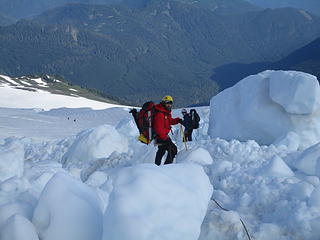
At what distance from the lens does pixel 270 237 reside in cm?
630

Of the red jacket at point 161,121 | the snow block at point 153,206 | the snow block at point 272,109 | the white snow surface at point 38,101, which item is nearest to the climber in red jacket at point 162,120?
the red jacket at point 161,121

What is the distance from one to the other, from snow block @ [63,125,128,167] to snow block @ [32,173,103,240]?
9670mm

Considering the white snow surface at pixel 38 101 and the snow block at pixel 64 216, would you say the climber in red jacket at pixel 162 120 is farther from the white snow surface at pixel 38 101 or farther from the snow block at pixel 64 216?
the white snow surface at pixel 38 101

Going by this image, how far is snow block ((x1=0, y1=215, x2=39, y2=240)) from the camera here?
18.5ft

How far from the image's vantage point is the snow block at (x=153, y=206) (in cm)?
512

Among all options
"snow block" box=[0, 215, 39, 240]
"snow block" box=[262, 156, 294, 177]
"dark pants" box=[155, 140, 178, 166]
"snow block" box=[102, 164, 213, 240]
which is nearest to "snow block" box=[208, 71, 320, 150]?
"snow block" box=[262, 156, 294, 177]

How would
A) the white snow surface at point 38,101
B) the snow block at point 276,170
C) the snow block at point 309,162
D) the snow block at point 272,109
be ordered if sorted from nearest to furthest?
the snow block at point 276,170 < the snow block at point 309,162 < the snow block at point 272,109 < the white snow surface at point 38,101

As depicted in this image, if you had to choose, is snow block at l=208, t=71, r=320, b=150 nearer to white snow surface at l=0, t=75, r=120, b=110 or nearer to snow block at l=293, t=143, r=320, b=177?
snow block at l=293, t=143, r=320, b=177

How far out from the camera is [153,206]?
17.4 feet

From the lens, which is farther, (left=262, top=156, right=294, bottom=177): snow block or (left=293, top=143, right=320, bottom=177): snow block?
(left=293, top=143, right=320, bottom=177): snow block

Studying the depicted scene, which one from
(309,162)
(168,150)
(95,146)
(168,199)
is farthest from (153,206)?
(95,146)

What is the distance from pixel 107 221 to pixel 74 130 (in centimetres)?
3258

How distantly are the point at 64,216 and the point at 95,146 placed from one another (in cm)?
1102

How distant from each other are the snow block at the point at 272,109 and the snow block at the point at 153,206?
37.2 feet
